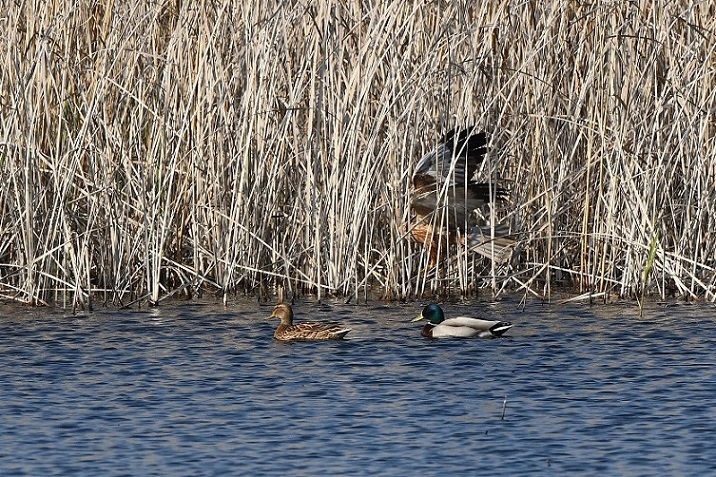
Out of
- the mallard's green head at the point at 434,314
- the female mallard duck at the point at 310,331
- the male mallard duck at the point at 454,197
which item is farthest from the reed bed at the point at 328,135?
the female mallard duck at the point at 310,331

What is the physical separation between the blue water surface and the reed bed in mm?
397

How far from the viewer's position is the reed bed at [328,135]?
995cm


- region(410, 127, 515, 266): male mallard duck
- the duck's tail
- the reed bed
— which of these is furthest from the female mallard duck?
region(410, 127, 515, 266): male mallard duck

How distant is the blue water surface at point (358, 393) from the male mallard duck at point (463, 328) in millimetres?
67

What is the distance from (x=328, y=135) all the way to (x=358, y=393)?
117 inches

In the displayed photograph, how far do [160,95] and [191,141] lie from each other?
1.33 ft

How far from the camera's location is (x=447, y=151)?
1005 centimetres

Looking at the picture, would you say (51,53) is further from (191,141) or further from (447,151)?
(447,151)

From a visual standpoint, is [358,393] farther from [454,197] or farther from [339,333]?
[454,197]

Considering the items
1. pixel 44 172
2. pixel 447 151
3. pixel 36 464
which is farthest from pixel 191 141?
pixel 36 464

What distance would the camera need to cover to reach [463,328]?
9273mm

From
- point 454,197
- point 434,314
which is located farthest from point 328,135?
point 434,314

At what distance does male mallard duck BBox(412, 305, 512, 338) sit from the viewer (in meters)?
9.10

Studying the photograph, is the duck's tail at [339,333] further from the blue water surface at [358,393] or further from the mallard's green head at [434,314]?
the mallard's green head at [434,314]
